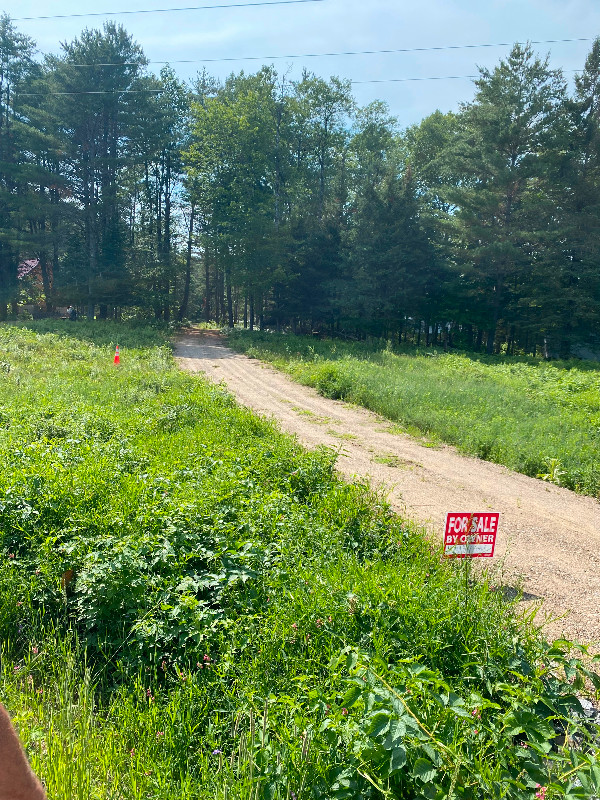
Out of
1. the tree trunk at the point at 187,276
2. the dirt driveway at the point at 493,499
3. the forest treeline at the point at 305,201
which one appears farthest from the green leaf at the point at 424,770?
the tree trunk at the point at 187,276

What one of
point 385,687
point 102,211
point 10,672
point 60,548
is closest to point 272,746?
point 385,687

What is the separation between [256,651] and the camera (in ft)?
11.4

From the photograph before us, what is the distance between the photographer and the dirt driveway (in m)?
5.01

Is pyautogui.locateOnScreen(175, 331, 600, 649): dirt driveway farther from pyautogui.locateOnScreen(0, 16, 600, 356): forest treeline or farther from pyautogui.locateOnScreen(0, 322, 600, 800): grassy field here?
pyautogui.locateOnScreen(0, 16, 600, 356): forest treeline

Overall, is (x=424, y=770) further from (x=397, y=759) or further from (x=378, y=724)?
(x=378, y=724)

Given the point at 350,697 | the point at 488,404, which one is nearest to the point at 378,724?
the point at 350,697

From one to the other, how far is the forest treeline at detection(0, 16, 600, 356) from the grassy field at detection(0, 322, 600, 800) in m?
28.3

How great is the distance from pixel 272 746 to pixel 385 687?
62cm

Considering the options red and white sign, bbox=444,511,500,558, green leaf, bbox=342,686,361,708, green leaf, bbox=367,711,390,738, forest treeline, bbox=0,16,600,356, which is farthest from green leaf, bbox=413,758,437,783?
forest treeline, bbox=0,16,600,356

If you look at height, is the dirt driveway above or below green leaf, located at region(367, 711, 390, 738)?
below

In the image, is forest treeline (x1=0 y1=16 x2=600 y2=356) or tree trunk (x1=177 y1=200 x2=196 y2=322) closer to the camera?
forest treeline (x1=0 y1=16 x2=600 y2=356)

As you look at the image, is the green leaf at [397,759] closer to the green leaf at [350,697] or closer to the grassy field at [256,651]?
the grassy field at [256,651]

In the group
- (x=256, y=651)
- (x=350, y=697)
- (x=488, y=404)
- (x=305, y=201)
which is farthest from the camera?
(x=305, y=201)

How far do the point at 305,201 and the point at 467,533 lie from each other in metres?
41.0
